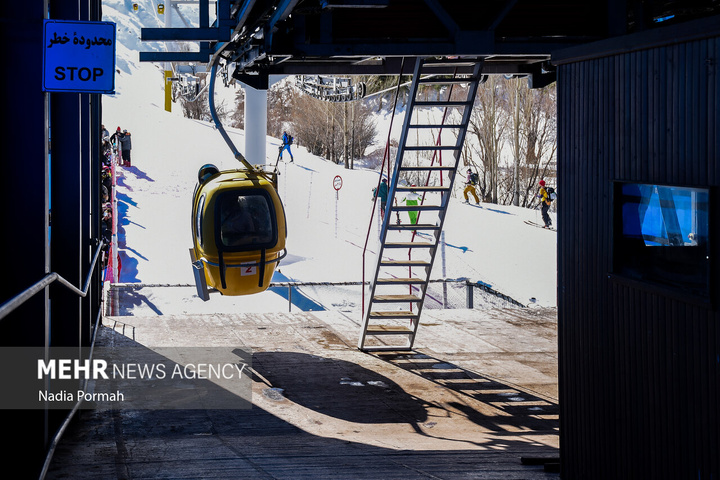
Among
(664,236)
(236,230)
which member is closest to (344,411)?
(236,230)

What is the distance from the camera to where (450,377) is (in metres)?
11.9

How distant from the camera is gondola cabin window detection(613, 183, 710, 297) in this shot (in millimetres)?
4949

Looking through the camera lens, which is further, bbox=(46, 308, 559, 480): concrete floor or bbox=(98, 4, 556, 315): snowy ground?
bbox=(98, 4, 556, 315): snowy ground

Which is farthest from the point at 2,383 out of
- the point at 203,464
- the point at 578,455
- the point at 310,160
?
the point at 310,160

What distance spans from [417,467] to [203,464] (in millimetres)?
1696

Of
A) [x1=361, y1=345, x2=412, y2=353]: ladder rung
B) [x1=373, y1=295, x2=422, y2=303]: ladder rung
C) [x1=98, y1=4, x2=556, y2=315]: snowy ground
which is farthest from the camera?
[x1=98, y1=4, x2=556, y2=315]: snowy ground

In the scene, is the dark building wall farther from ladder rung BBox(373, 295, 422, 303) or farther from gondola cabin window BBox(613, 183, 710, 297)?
ladder rung BBox(373, 295, 422, 303)

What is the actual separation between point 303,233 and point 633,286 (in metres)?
34.4

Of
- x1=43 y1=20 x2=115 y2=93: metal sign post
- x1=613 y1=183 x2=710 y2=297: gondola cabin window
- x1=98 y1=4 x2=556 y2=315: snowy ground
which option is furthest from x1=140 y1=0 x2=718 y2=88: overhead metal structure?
x1=98 y1=4 x2=556 y2=315: snowy ground

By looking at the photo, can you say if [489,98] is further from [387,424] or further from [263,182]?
[387,424]

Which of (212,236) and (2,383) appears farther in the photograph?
(212,236)

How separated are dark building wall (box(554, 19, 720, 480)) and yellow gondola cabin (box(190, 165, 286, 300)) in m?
7.30

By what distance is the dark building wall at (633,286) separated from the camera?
4.85 meters

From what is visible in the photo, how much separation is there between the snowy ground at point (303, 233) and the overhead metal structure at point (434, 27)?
608 cm
